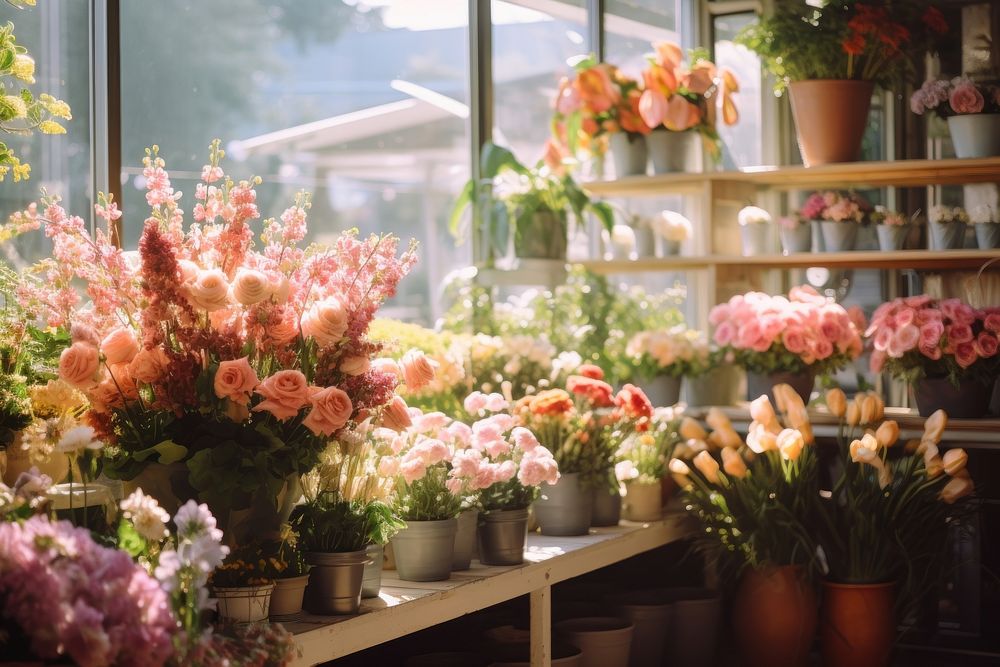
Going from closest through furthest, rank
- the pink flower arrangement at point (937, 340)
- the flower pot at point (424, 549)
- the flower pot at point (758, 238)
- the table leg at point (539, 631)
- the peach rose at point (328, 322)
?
1. the peach rose at point (328, 322)
2. the flower pot at point (424, 549)
3. the table leg at point (539, 631)
4. the pink flower arrangement at point (937, 340)
5. the flower pot at point (758, 238)

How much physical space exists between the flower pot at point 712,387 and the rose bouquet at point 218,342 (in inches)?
74.2

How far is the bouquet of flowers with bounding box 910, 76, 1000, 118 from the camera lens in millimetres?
3902

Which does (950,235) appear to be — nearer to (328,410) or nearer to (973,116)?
(973,116)

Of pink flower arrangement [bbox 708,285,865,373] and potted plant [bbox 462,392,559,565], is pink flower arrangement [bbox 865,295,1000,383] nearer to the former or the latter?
pink flower arrangement [bbox 708,285,865,373]

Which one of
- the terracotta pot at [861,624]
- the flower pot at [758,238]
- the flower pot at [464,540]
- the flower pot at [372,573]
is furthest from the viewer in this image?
the flower pot at [758,238]

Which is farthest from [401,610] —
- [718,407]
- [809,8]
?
[809,8]

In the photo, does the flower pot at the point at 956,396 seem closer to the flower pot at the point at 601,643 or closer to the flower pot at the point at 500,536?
the flower pot at the point at 601,643

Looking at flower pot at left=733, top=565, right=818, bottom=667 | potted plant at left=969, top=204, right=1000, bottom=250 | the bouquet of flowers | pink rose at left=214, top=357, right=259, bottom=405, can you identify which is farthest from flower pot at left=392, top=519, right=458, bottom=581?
the bouquet of flowers

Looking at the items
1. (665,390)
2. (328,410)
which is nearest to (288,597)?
(328,410)

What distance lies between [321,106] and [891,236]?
6.07 feet

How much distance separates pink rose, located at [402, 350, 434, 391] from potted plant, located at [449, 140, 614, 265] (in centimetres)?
155

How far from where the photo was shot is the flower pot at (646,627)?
3561mm

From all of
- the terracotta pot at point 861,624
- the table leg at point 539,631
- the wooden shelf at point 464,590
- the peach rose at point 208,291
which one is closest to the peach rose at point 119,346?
the peach rose at point 208,291

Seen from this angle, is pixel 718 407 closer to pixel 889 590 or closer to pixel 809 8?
pixel 889 590
